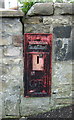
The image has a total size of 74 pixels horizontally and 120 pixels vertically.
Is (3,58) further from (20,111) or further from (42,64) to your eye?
(20,111)

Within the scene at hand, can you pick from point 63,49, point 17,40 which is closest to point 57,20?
point 63,49

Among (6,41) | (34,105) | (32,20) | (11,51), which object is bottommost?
(34,105)

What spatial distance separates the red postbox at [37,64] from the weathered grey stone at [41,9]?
326 mm

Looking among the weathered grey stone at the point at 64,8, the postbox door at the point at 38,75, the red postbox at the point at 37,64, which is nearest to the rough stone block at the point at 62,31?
the red postbox at the point at 37,64

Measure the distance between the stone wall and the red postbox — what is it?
0.08 m

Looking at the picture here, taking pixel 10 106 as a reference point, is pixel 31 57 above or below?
above

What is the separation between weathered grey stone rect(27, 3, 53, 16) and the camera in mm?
2977

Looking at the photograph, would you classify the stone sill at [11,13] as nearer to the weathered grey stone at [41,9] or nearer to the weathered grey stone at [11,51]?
the weathered grey stone at [41,9]

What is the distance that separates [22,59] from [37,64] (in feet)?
0.84

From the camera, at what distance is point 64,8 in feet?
9.89

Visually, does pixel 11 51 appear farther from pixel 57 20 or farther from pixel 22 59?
pixel 57 20

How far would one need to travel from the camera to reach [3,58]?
10.1ft

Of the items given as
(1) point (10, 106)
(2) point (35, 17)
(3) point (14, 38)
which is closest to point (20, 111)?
(1) point (10, 106)

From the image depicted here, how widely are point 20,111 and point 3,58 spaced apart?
Answer: 96 centimetres
